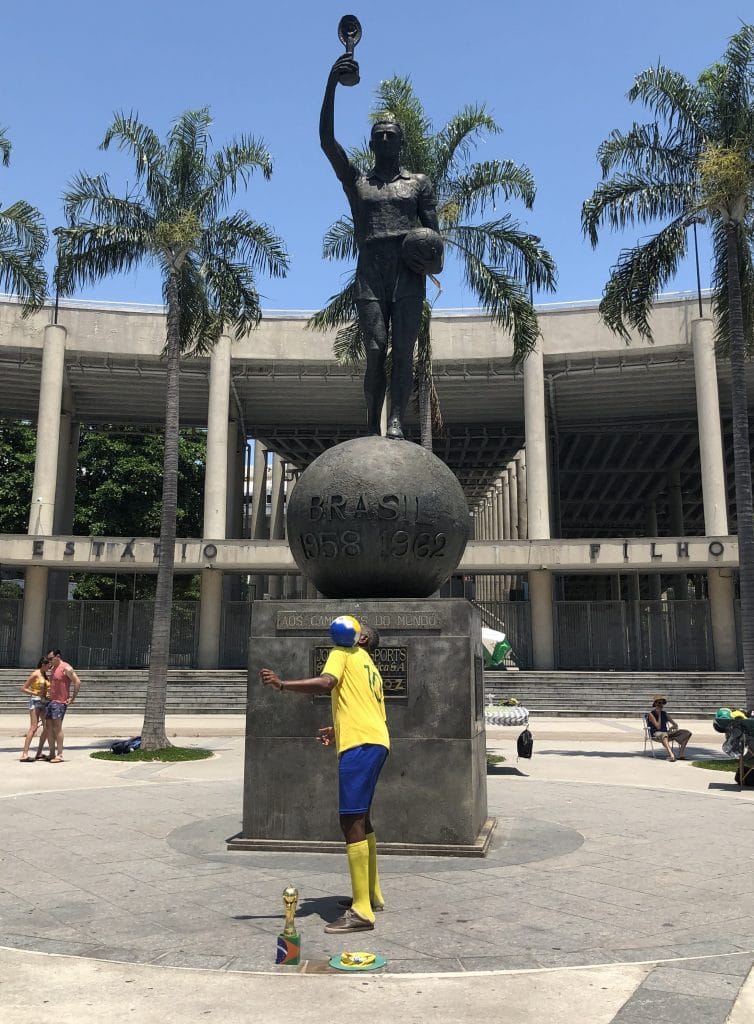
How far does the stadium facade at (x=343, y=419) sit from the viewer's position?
95.8 ft

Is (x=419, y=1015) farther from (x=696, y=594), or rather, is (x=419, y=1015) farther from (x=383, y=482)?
(x=696, y=594)

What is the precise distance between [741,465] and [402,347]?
1015 centimetres

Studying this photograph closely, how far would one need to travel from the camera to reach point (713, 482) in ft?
96.4

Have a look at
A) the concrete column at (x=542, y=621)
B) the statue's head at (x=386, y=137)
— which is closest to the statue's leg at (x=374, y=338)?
the statue's head at (x=386, y=137)

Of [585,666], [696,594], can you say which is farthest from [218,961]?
[696,594]

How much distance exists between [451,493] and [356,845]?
360cm

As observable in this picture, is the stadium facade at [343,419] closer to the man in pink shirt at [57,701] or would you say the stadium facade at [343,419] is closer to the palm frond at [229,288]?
the palm frond at [229,288]

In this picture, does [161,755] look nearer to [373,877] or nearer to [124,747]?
[124,747]

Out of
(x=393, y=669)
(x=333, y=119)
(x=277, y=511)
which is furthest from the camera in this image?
(x=277, y=511)

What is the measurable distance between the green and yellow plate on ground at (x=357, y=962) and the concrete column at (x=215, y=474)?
2733 centimetres

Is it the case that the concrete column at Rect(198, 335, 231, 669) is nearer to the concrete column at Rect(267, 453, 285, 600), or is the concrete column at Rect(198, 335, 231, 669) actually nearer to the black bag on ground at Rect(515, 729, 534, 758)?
the concrete column at Rect(267, 453, 285, 600)

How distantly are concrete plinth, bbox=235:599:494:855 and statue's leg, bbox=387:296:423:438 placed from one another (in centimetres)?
224

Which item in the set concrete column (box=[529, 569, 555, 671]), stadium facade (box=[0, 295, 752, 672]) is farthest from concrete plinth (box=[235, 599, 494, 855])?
concrete column (box=[529, 569, 555, 671])

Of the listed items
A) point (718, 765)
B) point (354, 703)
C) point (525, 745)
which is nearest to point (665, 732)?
point (718, 765)
